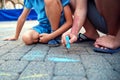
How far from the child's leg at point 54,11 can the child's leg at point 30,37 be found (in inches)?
9.2

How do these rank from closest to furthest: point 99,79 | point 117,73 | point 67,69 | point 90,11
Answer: point 99,79 < point 117,73 < point 67,69 < point 90,11

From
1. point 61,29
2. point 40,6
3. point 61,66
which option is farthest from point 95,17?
point 61,66

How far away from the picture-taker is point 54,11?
2.37 m

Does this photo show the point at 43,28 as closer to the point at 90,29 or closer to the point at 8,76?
the point at 90,29

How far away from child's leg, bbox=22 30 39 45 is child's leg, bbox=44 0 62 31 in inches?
9.2

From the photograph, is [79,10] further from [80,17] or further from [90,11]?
[90,11]

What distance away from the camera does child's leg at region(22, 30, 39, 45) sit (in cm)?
248

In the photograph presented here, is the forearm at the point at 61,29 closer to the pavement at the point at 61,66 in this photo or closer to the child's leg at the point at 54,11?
the child's leg at the point at 54,11

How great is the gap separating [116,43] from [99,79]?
80 cm

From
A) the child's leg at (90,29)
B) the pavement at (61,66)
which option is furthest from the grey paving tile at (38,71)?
the child's leg at (90,29)

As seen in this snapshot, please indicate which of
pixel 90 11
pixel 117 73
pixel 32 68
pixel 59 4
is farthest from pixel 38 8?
pixel 117 73

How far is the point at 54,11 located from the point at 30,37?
1.21 ft

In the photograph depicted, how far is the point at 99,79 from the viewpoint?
1.19m

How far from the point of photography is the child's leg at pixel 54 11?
2.35m
